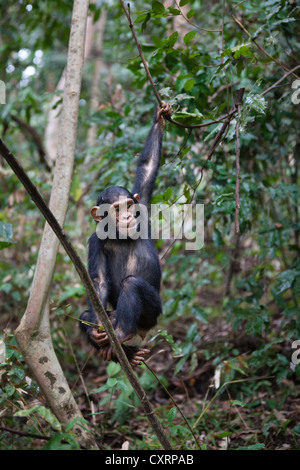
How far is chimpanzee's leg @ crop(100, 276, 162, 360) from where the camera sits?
2986mm

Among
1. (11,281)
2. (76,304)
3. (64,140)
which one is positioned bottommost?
(76,304)

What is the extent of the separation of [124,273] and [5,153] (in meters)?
1.93

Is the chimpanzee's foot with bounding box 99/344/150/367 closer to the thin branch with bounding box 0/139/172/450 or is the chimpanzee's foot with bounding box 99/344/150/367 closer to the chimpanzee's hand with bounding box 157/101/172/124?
the thin branch with bounding box 0/139/172/450

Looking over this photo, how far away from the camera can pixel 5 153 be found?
1.74m

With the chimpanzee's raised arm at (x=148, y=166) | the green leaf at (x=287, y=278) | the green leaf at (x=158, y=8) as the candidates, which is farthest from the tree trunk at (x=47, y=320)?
the green leaf at (x=287, y=278)

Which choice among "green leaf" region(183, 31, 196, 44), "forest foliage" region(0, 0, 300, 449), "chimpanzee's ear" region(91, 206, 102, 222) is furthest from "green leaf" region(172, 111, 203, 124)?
"chimpanzee's ear" region(91, 206, 102, 222)

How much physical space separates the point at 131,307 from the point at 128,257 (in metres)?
0.61

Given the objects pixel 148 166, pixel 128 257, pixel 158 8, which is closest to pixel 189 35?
pixel 158 8

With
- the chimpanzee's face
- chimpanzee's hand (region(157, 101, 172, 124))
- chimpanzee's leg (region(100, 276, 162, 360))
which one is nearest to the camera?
chimpanzee's leg (region(100, 276, 162, 360))

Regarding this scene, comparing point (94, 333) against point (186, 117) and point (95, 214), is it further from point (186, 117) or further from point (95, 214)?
point (186, 117)

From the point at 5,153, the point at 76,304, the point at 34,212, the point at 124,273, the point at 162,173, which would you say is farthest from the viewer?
the point at 34,212

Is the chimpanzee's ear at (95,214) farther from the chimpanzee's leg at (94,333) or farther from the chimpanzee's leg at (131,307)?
the chimpanzee's leg at (94,333)
